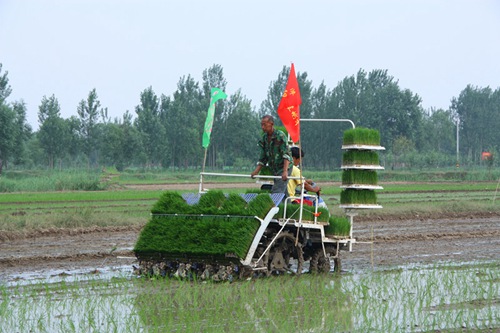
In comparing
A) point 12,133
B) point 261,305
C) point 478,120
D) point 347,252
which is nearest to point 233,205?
point 261,305

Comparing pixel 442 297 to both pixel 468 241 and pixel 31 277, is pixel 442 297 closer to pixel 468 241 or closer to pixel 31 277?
pixel 31 277

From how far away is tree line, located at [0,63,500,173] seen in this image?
221 ft

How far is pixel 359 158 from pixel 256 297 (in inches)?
152

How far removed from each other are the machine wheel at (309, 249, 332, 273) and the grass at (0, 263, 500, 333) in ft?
1.20

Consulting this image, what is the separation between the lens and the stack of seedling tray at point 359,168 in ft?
42.6

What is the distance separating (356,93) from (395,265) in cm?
7220

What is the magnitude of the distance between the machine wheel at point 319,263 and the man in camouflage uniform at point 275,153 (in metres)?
1.39

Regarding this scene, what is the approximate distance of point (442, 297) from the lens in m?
10.4

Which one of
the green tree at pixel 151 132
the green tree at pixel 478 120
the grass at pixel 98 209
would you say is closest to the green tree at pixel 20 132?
the green tree at pixel 151 132

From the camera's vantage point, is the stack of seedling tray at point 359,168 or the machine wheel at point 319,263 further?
the stack of seedling tray at point 359,168

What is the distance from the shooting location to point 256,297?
10.1 m

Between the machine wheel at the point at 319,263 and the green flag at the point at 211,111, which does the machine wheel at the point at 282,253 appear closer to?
the machine wheel at the point at 319,263

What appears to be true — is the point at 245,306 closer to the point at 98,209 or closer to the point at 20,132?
the point at 98,209

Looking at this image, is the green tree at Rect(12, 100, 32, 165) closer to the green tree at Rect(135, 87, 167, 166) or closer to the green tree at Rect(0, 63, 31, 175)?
the green tree at Rect(0, 63, 31, 175)
